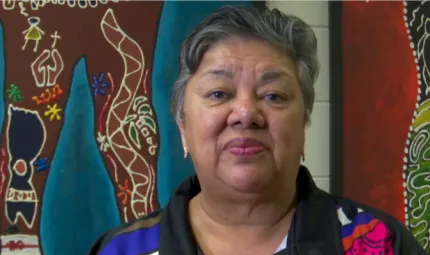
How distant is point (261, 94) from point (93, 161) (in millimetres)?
561

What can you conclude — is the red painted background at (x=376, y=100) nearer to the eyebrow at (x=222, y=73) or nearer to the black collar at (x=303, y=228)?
the black collar at (x=303, y=228)

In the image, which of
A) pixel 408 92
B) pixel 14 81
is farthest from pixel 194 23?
pixel 408 92

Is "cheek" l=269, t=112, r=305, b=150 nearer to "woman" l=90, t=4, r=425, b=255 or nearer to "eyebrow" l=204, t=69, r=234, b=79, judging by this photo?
"woman" l=90, t=4, r=425, b=255

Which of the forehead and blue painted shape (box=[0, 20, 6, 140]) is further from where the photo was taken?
blue painted shape (box=[0, 20, 6, 140])

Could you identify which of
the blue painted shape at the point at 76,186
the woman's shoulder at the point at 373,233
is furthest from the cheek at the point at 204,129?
the blue painted shape at the point at 76,186

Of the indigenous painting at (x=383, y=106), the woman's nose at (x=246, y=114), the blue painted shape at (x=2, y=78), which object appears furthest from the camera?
the indigenous painting at (x=383, y=106)

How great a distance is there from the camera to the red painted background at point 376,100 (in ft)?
4.33

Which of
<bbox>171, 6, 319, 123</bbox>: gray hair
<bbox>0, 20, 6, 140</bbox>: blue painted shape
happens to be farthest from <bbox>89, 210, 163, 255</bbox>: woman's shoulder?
<bbox>0, 20, 6, 140</bbox>: blue painted shape

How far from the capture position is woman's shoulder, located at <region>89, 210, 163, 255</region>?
3.02 ft

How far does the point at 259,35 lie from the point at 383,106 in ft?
1.96

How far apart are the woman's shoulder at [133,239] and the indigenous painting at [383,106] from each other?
0.58m

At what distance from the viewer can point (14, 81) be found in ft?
3.95

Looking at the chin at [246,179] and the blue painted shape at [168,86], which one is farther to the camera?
the blue painted shape at [168,86]

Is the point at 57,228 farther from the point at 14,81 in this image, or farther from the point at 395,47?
the point at 395,47
